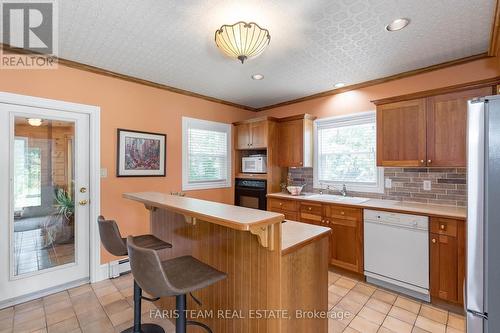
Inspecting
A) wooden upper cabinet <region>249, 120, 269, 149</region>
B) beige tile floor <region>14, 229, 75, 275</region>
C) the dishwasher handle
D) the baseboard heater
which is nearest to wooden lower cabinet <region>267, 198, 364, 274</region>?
the dishwasher handle

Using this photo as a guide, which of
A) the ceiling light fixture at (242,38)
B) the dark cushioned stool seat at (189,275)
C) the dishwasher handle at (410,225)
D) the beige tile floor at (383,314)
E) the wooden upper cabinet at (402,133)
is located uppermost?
the ceiling light fixture at (242,38)

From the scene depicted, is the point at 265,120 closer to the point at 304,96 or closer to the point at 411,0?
the point at 304,96

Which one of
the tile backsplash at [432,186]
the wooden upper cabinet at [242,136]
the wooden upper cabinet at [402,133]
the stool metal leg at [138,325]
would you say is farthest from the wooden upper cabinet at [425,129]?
the stool metal leg at [138,325]

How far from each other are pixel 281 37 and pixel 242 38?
1.86 ft

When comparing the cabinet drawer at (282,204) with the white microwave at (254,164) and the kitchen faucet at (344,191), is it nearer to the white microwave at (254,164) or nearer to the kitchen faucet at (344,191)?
the white microwave at (254,164)

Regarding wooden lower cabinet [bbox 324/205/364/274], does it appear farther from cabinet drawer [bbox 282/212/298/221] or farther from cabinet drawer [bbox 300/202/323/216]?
cabinet drawer [bbox 282/212/298/221]

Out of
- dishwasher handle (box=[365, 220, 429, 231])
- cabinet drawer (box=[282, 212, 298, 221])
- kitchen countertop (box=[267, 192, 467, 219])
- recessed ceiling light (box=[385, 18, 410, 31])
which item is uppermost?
recessed ceiling light (box=[385, 18, 410, 31])

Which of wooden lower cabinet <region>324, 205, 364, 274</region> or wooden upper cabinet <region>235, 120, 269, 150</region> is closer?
wooden lower cabinet <region>324, 205, 364, 274</region>

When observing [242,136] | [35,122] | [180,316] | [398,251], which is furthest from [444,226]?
[35,122]

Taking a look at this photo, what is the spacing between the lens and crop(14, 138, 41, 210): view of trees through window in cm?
251

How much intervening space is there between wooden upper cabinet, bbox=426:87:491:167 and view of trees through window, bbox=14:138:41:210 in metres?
4.27

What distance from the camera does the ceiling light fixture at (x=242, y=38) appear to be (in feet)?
5.93

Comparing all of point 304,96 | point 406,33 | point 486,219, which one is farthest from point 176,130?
point 486,219

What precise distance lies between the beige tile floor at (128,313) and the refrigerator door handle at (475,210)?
1.38m
